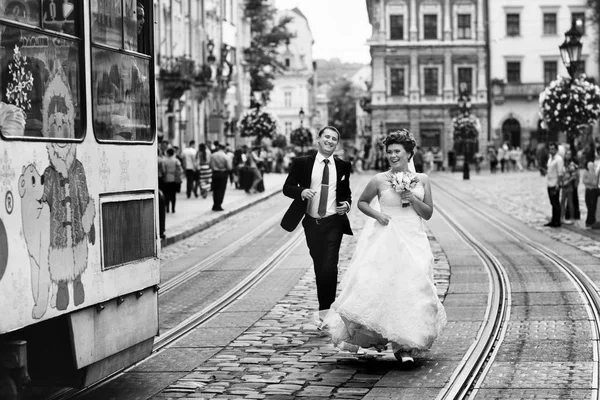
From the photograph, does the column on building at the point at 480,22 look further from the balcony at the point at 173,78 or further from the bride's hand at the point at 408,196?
the bride's hand at the point at 408,196

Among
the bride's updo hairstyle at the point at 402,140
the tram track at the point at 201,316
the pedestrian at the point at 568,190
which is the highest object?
the bride's updo hairstyle at the point at 402,140

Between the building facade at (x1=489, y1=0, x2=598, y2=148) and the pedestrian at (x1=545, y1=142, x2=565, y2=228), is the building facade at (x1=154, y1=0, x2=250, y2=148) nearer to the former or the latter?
the pedestrian at (x1=545, y1=142, x2=565, y2=228)

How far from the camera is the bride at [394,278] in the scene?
9.14 metres

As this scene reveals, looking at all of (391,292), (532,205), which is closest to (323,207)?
(391,292)

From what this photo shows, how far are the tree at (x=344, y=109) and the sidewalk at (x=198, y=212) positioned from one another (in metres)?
101

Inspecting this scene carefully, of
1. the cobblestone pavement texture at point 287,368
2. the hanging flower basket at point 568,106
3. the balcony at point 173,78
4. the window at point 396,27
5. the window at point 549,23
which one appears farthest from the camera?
the window at point 396,27

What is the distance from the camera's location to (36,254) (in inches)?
258

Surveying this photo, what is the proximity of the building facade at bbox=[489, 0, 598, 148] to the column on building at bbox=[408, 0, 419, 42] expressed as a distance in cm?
511

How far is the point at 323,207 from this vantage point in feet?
36.8

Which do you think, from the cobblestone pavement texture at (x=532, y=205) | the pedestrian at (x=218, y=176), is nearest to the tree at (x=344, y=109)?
the cobblestone pavement texture at (x=532, y=205)

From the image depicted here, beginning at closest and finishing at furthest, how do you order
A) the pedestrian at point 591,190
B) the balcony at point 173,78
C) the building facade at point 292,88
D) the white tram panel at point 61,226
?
the white tram panel at point 61,226, the pedestrian at point 591,190, the balcony at point 173,78, the building facade at point 292,88

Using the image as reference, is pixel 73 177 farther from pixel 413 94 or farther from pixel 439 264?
pixel 413 94

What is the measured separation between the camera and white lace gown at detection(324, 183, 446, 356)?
30.0 ft

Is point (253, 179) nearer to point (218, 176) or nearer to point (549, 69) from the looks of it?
point (218, 176)
